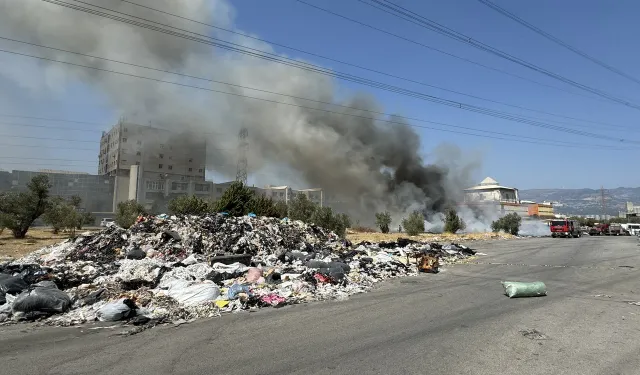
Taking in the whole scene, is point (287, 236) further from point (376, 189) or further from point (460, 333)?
point (376, 189)

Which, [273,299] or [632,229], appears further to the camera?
[632,229]

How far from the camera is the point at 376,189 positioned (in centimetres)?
5247

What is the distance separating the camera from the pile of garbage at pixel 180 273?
6.05 m

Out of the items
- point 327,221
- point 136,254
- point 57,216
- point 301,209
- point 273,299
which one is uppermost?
point 301,209

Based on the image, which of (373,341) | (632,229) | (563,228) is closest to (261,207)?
(373,341)

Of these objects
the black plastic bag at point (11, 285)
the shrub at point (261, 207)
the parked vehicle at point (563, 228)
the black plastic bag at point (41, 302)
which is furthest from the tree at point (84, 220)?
the parked vehicle at point (563, 228)

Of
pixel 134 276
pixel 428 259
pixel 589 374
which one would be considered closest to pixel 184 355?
pixel 589 374

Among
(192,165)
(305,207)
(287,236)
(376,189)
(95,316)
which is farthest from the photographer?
(192,165)

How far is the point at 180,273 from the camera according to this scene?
879cm

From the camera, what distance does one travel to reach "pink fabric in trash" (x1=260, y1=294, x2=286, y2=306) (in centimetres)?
675

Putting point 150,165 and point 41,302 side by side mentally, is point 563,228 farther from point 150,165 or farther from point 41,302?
point 150,165

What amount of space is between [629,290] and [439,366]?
6813 millimetres

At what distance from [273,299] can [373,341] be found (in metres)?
2.74

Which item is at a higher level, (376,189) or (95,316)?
(376,189)
